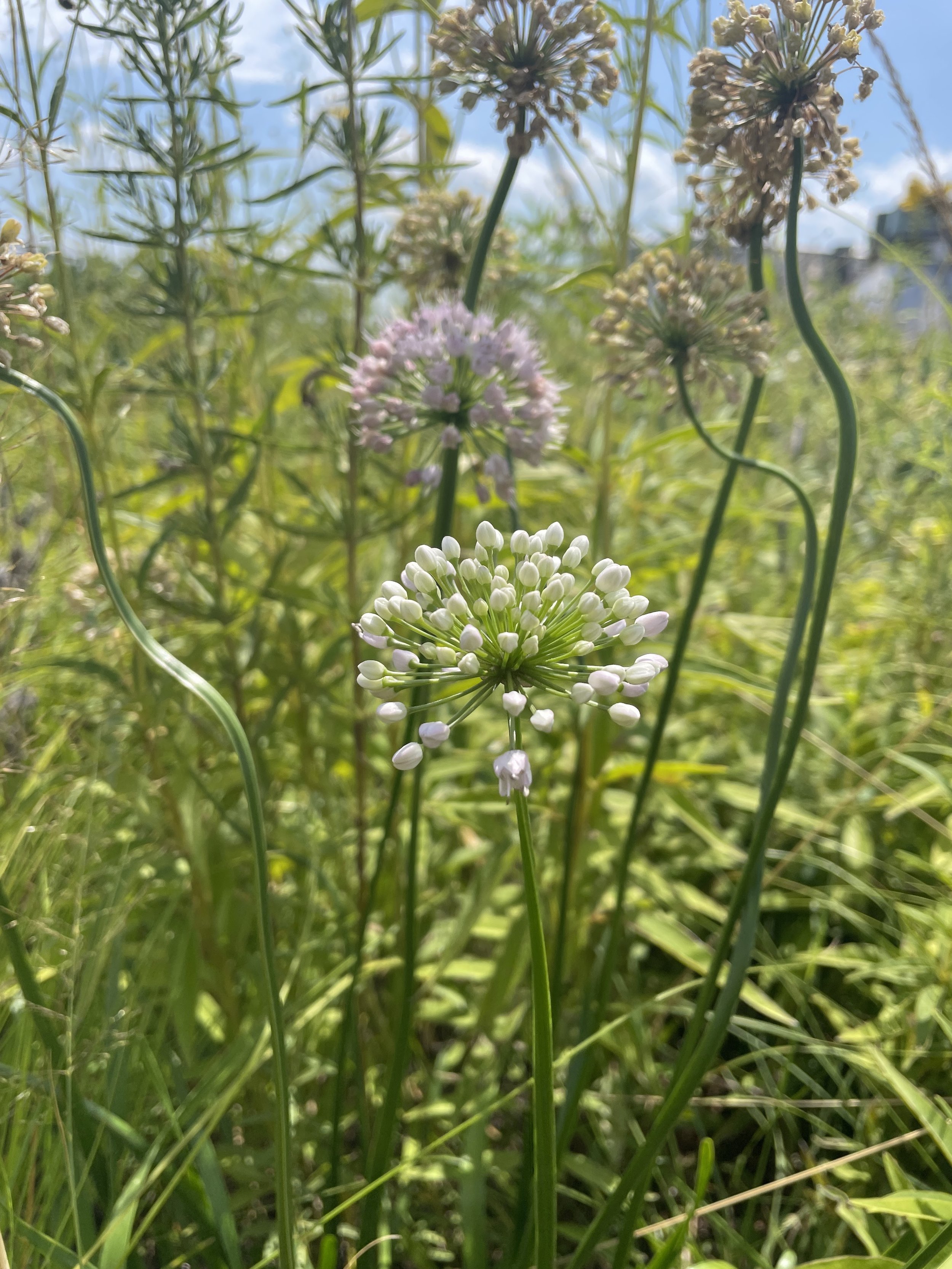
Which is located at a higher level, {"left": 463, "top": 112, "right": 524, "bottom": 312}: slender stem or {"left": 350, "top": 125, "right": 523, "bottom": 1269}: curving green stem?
{"left": 463, "top": 112, "right": 524, "bottom": 312}: slender stem

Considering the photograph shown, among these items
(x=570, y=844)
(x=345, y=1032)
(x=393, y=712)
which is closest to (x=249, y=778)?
(x=393, y=712)

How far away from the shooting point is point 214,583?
4.93 feet

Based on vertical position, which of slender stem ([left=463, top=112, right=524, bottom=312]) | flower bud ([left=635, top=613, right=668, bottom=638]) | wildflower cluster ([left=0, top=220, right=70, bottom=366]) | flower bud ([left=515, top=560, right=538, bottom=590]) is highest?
slender stem ([left=463, top=112, right=524, bottom=312])

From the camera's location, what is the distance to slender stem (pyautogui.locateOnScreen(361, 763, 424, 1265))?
3.06 ft

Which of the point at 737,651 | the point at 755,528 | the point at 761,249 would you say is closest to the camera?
the point at 761,249

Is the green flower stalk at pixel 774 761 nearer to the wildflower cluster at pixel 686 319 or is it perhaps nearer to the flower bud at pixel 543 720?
the wildflower cluster at pixel 686 319

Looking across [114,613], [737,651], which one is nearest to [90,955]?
[114,613]

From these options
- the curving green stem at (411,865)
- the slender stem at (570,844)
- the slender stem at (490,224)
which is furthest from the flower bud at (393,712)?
the slender stem at (570,844)

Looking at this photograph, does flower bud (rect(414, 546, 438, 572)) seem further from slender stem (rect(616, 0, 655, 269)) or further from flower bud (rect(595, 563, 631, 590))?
slender stem (rect(616, 0, 655, 269))

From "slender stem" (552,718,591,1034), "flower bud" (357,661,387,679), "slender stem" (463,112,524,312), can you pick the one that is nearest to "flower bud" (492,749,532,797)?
"flower bud" (357,661,387,679)

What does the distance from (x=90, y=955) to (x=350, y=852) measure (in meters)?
0.77

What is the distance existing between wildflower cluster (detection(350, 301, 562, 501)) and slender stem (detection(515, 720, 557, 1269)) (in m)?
0.51

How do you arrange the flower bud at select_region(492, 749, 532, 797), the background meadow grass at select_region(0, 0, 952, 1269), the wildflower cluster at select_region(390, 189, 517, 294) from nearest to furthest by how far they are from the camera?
the flower bud at select_region(492, 749, 532, 797) < the background meadow grass at select_region(0, 0, 952, 1269) < the wildflower cluster at select_region(390, 189, 517, 294)

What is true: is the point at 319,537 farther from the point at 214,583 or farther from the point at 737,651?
the point at 737,651
